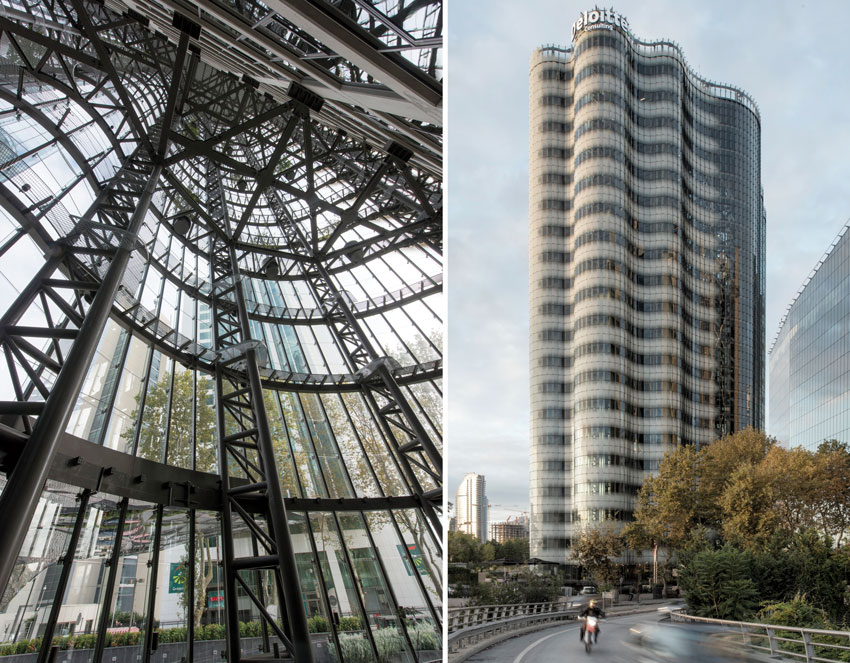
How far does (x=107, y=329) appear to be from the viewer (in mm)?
11617

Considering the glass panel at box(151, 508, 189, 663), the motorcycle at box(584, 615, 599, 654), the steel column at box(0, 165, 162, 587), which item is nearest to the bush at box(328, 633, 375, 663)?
the glass panel at box(151, 508, 189, 663)

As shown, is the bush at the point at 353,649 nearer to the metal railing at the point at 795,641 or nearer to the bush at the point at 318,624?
the bush at the point at 318,624

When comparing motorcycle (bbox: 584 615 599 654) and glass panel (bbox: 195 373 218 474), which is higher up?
glass panel (bbox: 195 373 218 474)

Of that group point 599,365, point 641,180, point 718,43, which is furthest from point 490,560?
point 718,43

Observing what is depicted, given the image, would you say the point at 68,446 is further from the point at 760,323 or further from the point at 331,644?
the point at 760,323

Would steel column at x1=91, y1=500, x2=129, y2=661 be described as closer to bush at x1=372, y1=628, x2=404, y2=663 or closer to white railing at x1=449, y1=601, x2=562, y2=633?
bush at x1=372, y1=628, x2=404, y2=663

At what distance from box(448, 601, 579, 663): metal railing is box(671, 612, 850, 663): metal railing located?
3.24 feet

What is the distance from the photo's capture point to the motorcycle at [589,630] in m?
3.54

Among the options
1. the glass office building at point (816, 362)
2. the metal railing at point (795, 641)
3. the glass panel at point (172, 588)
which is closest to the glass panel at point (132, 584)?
the glass panel at point (172, 588)

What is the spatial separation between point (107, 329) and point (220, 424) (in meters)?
2.83

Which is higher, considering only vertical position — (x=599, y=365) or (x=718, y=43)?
(x=718, y=43)

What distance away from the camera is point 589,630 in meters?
3.61

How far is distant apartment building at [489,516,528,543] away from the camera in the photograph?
3.84 m

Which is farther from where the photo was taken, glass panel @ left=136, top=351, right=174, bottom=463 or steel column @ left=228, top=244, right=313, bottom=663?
glass panel @ left=136, top=351, right=174, bottom=463
